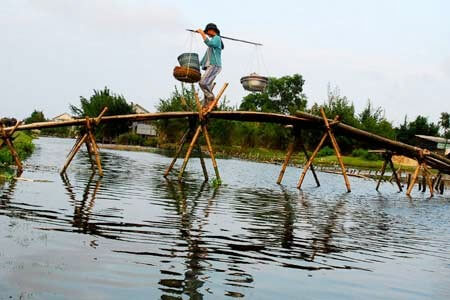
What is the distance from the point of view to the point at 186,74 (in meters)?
14.2

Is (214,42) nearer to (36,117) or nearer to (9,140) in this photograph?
(9,140)

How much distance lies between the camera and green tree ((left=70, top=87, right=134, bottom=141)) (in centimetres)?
6178

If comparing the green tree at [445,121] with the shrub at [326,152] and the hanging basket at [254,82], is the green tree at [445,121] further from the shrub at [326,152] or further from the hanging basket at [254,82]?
the hanging basket at [254,82]

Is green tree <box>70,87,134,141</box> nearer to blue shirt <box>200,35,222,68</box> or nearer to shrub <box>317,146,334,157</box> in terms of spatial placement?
shrub <box>317,146,334,157</box>

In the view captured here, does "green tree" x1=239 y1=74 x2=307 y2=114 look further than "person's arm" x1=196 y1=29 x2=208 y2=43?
Yes

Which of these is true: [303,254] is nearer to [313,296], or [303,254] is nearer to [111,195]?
[313,296]

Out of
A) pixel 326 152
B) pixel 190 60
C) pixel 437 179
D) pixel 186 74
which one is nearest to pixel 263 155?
pixel 326 152

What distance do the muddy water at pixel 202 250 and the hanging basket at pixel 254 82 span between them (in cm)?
502

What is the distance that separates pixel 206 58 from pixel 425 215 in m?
7.10

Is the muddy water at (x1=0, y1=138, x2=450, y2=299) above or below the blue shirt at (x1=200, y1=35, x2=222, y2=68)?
below

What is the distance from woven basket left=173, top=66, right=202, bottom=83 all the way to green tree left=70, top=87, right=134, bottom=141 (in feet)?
155

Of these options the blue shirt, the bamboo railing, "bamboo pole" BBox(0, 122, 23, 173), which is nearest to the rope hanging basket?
the blue shirt

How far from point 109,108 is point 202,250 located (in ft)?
193

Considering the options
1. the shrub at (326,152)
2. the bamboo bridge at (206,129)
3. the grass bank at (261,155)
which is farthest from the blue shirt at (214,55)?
the shrub at (326,152)
